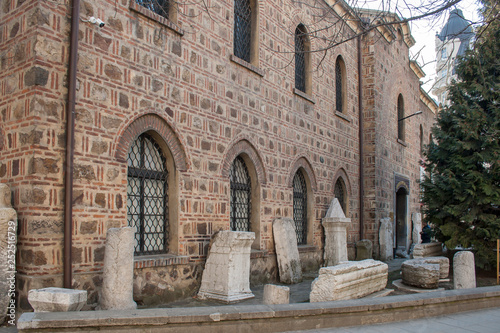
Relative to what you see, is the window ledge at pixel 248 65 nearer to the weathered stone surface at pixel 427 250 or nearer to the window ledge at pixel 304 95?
the window ledge at pixel 304 95

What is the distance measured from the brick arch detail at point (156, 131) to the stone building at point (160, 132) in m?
0.02

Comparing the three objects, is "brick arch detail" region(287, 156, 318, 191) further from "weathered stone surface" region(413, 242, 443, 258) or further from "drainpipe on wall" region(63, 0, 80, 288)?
"drainpipe on wall" region(63, 0, 80, 288)

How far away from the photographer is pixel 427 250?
37.6 ft

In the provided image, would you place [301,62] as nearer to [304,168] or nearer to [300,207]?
[304,168]

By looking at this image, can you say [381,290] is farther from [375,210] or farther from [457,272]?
[375,210]

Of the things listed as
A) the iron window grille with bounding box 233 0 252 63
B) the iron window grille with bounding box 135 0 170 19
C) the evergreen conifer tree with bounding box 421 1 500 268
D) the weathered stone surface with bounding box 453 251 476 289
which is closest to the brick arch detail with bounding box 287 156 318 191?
the iron window grille with bounding box 233 0 252 63

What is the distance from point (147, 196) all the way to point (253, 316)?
311cm

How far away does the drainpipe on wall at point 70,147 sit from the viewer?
5.61 meters

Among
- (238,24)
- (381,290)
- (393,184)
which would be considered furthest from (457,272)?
(393,184)

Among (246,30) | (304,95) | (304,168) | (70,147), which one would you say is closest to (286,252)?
(304,168)

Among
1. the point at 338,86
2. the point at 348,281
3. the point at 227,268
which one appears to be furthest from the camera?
the point at 338,86

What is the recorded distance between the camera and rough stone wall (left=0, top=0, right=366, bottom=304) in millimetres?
5621

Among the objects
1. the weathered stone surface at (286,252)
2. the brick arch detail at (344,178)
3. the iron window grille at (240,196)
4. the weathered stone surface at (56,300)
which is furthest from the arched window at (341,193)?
the weathered stone surface at (56,300)

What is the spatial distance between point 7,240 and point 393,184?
14.3 m
